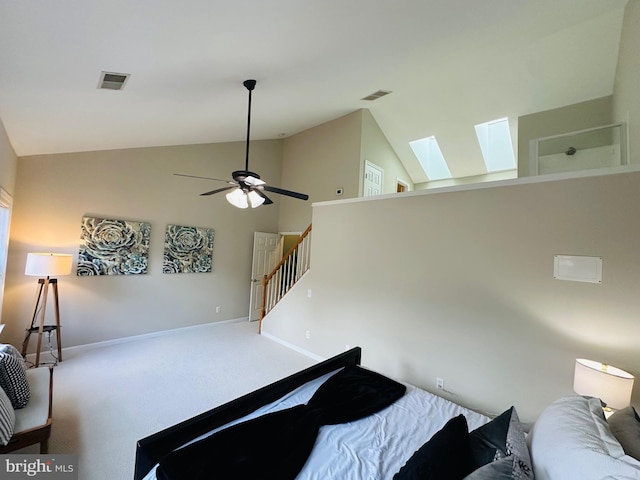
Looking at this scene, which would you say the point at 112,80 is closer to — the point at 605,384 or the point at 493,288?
the point at 493,288

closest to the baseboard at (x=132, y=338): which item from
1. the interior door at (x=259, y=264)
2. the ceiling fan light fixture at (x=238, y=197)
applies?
the interior door at (x=259, y=264)

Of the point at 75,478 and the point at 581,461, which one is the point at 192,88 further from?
the point at 581,461

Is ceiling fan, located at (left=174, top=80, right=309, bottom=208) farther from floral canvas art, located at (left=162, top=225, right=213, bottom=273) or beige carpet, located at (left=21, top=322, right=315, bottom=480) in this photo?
floral canvas art, located at (left=162, top=225, right=213, bottom=273)

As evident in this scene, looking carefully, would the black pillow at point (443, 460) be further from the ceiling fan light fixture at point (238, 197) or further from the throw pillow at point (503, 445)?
the ceiling fan light fixture at point (238, 197)

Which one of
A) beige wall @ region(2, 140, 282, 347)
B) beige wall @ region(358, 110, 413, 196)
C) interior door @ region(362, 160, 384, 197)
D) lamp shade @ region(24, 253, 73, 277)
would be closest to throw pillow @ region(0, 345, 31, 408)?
lamp shade @ region(24, 253, 73, 277)

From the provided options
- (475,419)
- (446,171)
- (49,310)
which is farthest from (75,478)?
(446,171)

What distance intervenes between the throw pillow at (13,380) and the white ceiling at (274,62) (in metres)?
2.04

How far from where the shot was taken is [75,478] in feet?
5.99

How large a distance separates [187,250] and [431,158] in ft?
19.7

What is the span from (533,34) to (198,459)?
5273mm

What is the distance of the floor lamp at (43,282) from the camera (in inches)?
129

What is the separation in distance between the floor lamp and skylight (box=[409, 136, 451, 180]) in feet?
22.0

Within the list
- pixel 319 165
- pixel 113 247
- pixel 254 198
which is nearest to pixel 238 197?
pixel 254 198

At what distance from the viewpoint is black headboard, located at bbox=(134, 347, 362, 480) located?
51.1 inches
